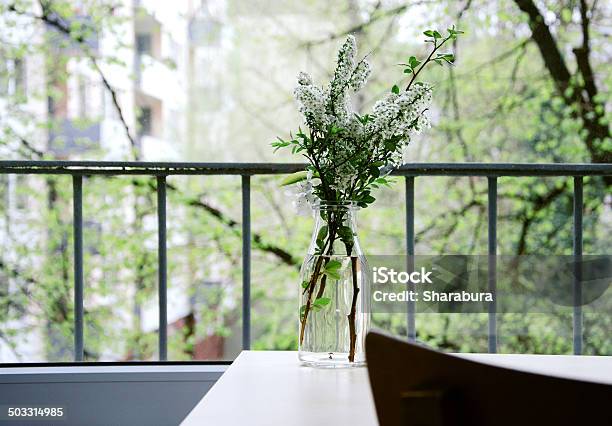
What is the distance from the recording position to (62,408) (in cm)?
168

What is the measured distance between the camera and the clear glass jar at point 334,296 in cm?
97

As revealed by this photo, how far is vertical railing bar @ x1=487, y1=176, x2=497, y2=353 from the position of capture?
1.84 metres

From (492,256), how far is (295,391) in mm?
1320

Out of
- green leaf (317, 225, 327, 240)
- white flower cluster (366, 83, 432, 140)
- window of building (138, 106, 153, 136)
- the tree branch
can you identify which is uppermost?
the tree branch

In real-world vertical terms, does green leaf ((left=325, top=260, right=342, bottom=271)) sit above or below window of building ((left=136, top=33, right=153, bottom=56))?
below

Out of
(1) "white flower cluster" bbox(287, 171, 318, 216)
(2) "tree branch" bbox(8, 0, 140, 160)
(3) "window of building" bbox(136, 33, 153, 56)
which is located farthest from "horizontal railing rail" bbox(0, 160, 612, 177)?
(3) "window of building" bbox(136, 33, 153, 56)

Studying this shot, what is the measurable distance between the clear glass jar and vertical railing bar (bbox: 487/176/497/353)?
94 cm

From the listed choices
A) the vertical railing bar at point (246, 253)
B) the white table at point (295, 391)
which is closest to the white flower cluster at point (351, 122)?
the white table at point (295, 391)

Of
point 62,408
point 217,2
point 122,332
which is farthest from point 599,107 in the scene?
point 62,408

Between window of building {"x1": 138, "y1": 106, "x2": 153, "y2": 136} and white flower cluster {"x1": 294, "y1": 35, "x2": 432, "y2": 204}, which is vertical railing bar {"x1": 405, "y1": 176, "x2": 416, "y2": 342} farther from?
window of building {"x1": 138, "y1": 106, "x2": 153, "y2": 136}

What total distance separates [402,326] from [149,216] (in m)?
2.00

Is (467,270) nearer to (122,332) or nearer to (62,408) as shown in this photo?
(62,408)

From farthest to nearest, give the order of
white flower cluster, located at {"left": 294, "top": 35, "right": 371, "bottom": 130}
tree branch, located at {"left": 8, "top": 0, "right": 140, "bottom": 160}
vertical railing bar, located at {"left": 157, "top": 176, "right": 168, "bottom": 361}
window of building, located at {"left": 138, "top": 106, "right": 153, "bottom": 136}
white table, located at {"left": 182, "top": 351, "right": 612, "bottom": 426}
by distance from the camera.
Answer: window of building, located at {"left": 138, "top": 106, "right": 153, "bottom": 136} → tree branch, located at {"left": 8, "top": 0, "right": 140, "bottom": 160} → vertical railing bar, located at {"left": 157, "top": 176, "right": 168, "bottom": 361} → white flower cluster, located at {"left": 294, "top": 35, "right": 371, "bottom": 130} → white table, located at {"left": 182, "top": 351, "right": 612, "bottom": 426}

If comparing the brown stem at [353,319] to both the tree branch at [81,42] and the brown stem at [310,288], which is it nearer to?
the brown stem at [310,288]
